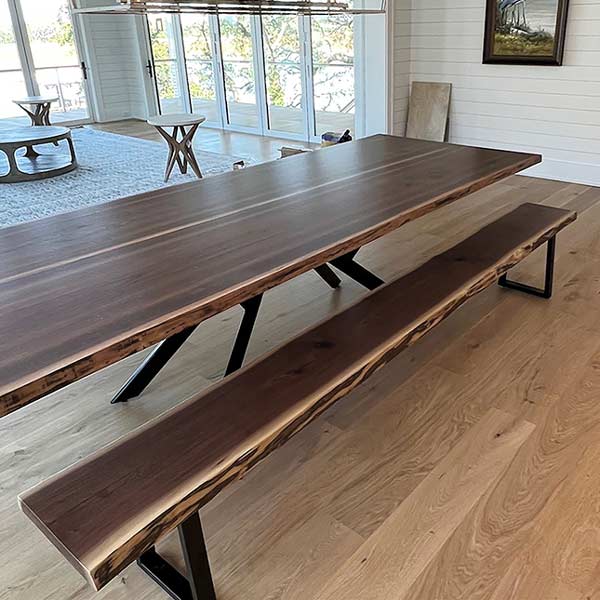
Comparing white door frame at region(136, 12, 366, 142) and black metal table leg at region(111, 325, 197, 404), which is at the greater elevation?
white door frame at region(136, 12, 366, 142)

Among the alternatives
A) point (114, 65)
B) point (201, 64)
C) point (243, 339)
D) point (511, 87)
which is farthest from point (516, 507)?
point (114, 65)

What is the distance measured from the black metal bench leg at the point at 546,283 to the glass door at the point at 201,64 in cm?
560

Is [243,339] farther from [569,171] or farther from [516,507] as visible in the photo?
[569,171]

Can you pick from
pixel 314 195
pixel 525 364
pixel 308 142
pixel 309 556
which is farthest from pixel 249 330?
pixel 308 142

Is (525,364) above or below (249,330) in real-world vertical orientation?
below

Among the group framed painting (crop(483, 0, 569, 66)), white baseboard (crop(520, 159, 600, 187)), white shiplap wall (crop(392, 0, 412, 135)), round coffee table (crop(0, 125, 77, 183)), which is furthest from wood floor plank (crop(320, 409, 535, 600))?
round coffee table (crop(0, 125, 77, 183))

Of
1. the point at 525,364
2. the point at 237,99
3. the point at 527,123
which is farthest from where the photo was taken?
the point at 237,99

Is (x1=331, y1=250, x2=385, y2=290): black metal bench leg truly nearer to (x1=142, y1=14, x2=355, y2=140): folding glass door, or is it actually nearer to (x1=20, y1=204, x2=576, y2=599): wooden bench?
(x1=20, y1=204, x2=576, y2=599): wooden bench

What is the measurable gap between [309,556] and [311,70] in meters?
5.65

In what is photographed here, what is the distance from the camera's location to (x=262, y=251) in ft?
5.48

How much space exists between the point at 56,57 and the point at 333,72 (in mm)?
4406

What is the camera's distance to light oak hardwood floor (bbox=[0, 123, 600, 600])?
1.47m

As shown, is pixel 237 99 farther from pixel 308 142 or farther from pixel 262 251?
pixel 262 251

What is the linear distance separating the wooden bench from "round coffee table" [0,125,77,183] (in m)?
4.51
